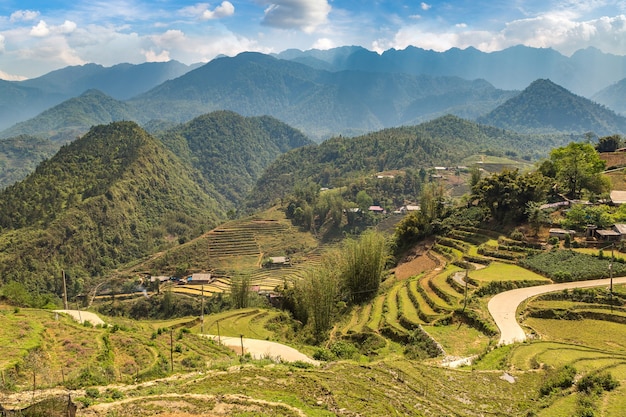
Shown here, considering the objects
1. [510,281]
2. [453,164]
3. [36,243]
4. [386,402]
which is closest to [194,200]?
[36,243]

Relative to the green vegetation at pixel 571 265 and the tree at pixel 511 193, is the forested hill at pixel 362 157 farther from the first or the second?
the green vegetation at pixel 571 265

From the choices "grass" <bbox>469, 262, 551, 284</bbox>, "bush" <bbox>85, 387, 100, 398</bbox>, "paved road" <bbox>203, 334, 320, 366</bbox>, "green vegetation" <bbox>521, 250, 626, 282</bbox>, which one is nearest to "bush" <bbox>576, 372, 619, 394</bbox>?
"paved road" <bbox>203, 334, 320, 366</bbox>

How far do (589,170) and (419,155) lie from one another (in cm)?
10049

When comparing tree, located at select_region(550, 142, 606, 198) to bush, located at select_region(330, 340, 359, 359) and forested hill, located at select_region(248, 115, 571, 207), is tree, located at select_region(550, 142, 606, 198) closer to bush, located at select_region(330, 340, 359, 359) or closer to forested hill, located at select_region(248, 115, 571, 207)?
bush, located at select_region(330, 340, 359, 359)

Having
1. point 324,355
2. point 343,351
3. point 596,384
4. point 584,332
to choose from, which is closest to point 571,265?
point 584,332

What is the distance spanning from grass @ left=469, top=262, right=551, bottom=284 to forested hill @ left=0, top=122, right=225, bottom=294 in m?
71.9

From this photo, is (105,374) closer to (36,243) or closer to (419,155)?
(36,243)

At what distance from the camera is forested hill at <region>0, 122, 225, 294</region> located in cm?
8200

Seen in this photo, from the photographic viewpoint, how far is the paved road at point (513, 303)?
985 inches

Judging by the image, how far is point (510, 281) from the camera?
3247cm

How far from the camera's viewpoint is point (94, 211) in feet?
315

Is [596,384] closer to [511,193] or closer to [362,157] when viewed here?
[511,193]

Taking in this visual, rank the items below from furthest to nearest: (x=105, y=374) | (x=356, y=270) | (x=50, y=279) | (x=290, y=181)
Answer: (x=290, y=181) < (x=50, y=279) < (x=356, y=270) < (x=105, y=374)

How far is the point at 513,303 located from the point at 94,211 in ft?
307
